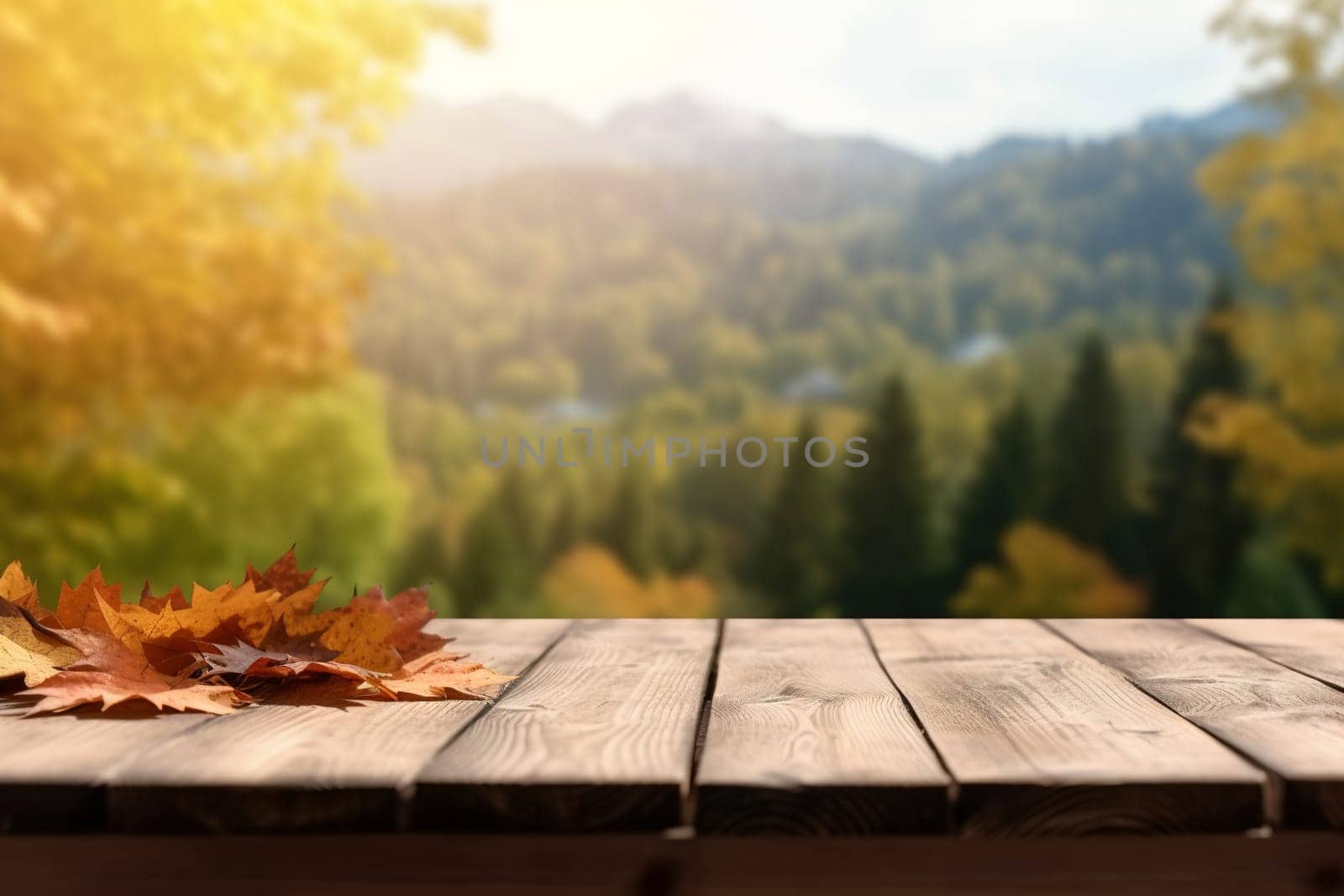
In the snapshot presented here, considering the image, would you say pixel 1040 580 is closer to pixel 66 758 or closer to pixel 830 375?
pixel 830 375

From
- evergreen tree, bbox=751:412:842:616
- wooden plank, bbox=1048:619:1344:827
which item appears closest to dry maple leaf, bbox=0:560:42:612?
wooden plank, bbox=1048:619:1344:827

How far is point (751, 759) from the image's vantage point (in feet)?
2.77

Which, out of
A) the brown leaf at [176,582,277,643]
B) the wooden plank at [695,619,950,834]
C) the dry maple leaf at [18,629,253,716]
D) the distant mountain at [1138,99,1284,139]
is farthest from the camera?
the distant mountain at [1138,99,1284,139]

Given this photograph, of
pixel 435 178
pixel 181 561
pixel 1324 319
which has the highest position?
pixel 435 178

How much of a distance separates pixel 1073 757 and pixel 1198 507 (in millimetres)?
6337

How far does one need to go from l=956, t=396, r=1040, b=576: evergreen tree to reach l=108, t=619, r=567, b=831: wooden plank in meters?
6.16

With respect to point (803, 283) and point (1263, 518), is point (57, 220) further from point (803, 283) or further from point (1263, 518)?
point (1263, 518)

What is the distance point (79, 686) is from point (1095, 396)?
6522 mm

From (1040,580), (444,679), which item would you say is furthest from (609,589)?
(444,679)

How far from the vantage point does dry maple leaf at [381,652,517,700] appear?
107cm

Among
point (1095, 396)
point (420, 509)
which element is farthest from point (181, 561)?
point (1095, 396)

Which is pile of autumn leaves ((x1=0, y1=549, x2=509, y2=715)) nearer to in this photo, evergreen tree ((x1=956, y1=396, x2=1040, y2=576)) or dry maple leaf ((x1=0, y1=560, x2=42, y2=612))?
dry maple leaf ((x1=0, y1=560, x2=42, y2=612))
